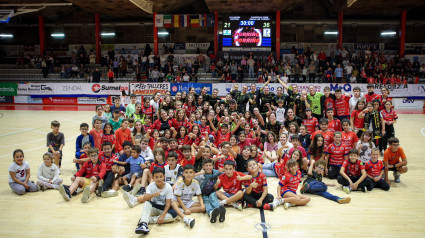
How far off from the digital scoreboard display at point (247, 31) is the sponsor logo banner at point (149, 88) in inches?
194

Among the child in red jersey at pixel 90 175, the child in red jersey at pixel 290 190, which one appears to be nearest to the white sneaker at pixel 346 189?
the child in red jersey at pixel 290 190

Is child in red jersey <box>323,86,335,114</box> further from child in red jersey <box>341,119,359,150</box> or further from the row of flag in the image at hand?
the row of flag

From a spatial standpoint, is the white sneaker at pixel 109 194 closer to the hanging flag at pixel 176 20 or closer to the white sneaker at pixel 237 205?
the white sneaker at pixel 237 205

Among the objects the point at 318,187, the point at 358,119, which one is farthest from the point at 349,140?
the point at 318,187

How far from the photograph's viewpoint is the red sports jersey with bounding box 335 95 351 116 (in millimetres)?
8789

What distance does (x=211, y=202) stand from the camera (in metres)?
5.14

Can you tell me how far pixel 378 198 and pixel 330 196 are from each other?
3.14 feet

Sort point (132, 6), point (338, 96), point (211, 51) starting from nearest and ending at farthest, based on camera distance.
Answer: point (338, 96) < point (132, 6) < point (211, 51)

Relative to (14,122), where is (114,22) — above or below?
above

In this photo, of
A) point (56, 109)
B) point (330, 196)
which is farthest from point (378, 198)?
point (56, 109)

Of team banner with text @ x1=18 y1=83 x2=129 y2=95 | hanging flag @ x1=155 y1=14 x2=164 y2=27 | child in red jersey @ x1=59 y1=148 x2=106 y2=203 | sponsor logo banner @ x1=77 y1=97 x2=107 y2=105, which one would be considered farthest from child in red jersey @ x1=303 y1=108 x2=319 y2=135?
hanging flag @ x1=155 y1=14 x2=164 y2=27

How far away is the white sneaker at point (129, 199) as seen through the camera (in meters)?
4.95

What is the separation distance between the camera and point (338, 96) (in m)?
8.71

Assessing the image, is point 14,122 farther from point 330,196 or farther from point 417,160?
point 417,160
